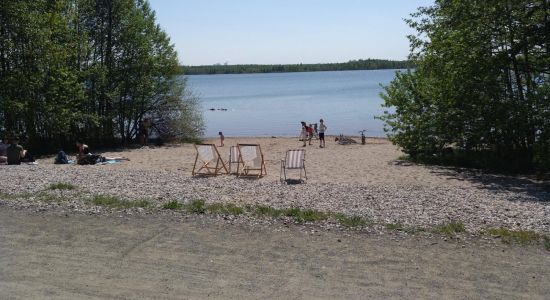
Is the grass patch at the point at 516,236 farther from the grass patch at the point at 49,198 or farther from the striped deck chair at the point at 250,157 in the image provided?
the striped deck chair at the point at 250,157

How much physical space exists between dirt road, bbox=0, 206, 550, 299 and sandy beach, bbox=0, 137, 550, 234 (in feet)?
4.11

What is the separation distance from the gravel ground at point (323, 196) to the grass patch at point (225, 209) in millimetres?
563

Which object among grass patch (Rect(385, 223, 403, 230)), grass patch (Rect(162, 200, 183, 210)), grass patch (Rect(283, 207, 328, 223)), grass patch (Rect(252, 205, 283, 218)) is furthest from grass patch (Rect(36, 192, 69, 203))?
grass patch (Rect(385, 223, 403, 230))

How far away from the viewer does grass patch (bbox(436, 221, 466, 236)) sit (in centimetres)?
709

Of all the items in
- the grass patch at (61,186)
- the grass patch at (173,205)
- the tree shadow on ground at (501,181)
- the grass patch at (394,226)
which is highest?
the grass patch at (61,186)

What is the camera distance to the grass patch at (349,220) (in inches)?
297

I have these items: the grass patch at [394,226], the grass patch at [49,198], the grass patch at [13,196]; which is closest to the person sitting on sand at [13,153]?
the grass patch at [13,196]

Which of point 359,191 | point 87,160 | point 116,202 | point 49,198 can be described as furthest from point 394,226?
point 87,160

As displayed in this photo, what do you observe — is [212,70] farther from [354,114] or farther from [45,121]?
[45,121]

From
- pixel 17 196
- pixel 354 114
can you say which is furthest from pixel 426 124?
pixel 354 114

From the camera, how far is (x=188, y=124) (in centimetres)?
2656

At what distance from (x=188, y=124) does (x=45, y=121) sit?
802 centimetres

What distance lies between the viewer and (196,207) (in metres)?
8.61

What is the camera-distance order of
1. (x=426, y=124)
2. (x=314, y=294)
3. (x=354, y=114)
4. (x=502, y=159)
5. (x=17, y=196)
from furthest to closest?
(x=354, y=114)
(x=426, y=124)
(x=502, y=159)
(x=17, y=196)
(x=314, y=294)
